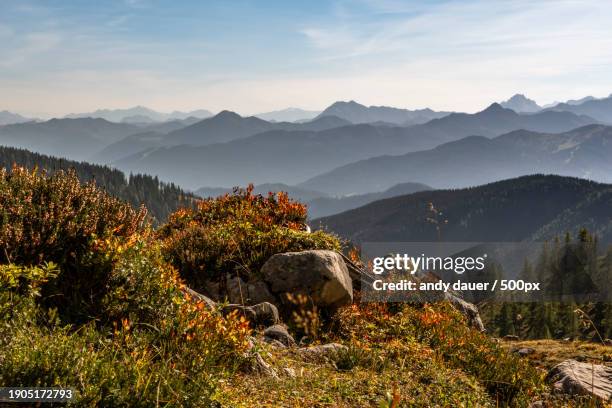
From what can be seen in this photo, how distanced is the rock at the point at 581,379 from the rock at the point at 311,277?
4.42 meters

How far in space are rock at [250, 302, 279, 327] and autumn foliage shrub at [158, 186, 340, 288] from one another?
1.59 meters

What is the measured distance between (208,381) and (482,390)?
194 inches

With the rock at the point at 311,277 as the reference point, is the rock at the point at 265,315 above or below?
below

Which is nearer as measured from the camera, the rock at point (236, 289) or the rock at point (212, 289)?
the rock at point (236, 289)

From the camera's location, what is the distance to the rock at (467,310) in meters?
14.7

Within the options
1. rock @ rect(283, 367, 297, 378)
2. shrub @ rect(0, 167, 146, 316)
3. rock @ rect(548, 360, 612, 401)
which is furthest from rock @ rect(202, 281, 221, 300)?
rock @ rect(548, 360, 612, 401)

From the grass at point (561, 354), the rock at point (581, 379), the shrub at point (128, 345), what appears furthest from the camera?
the grass at point (561, 354)

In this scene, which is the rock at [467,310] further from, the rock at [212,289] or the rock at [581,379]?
the rock at [212,289]

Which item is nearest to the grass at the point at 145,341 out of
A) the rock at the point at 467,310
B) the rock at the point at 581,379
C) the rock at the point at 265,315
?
the rock at the point at 581,379

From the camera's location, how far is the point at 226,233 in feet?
41.1

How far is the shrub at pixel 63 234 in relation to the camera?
267 inches

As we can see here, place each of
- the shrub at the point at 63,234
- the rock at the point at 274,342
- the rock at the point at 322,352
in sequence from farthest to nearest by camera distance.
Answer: the rock at the point at 274,342
the rock at the point at 322,352
the shrub at the point at 63,234

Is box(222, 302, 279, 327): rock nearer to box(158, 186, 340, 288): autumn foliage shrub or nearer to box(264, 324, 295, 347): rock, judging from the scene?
box(264, 324, 295, 347): rock

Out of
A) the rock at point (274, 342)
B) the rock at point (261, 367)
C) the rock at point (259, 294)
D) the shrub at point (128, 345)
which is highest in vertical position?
the shrub at point (128, 345)
